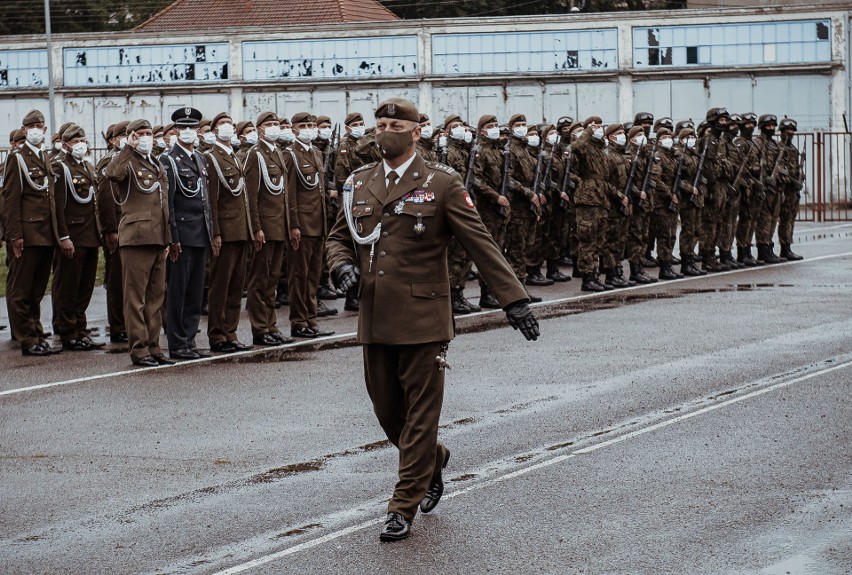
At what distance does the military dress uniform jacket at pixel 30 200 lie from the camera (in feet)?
43.7

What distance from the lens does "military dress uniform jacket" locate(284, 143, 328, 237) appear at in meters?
13.9

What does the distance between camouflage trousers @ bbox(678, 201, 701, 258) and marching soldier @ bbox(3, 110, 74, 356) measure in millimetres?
8976

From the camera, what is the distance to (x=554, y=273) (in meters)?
19.2

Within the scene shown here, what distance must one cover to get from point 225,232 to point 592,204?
612cm

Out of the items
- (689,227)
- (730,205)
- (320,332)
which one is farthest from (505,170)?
(730,205)

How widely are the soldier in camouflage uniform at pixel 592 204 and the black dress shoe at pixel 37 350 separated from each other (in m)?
6.90

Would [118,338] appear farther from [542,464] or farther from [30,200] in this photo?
[542,464]

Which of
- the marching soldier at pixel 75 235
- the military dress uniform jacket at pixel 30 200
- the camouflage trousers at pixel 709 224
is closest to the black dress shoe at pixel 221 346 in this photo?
the marching soldier at pixel 75 235

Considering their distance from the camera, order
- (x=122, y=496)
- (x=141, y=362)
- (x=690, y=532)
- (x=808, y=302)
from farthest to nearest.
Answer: (x=808, y=302), (x=141, y=362), (x=122, y=496), (x=690, y=532)

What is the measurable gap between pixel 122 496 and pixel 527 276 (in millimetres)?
11645

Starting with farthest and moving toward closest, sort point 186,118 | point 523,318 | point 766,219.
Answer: point 766,219 < point 186,118 < point 523,318

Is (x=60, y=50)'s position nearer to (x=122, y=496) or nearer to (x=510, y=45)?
(x=510, y=45)

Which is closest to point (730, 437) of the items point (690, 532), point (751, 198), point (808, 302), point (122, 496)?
point (690, 532)

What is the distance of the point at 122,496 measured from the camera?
24.7 feet
